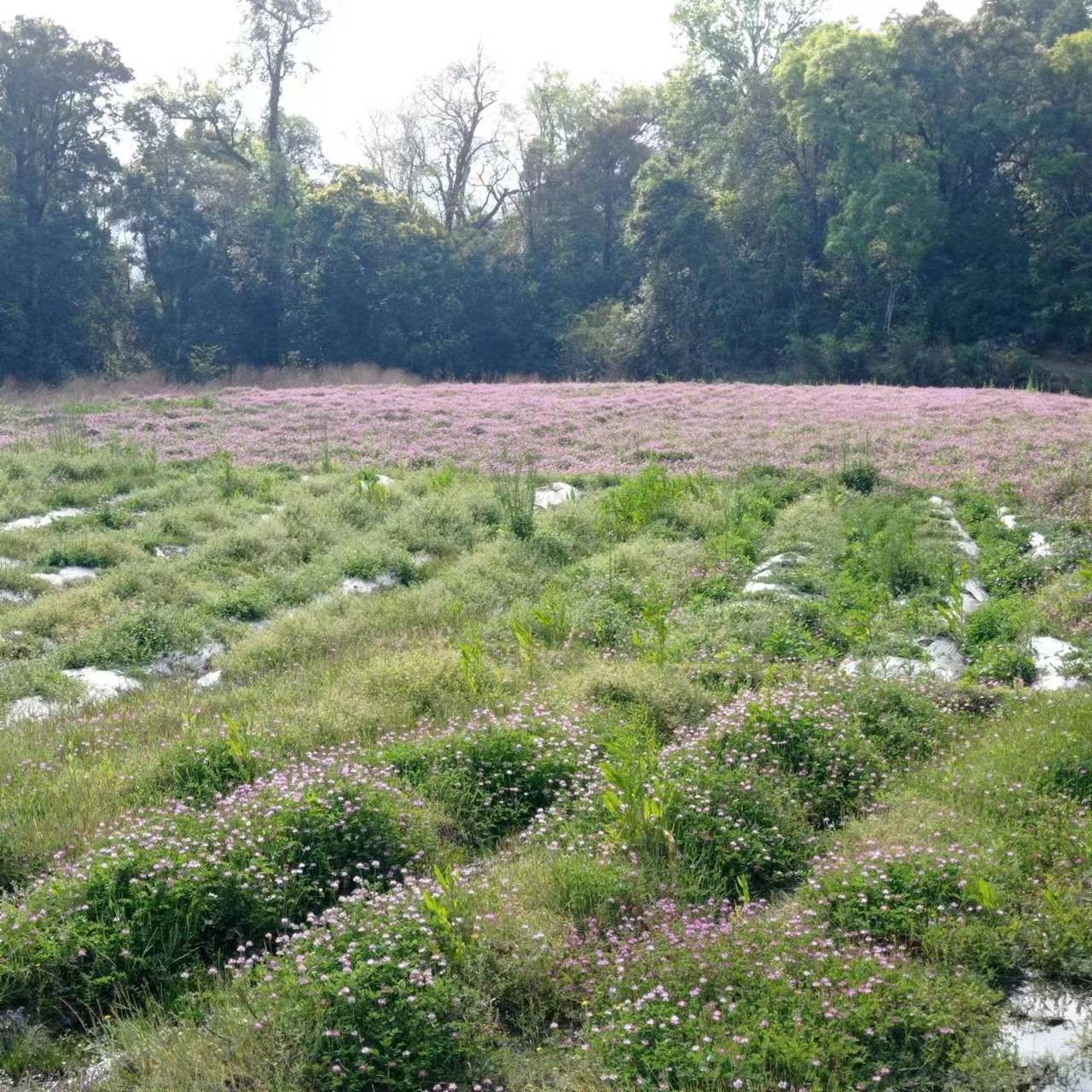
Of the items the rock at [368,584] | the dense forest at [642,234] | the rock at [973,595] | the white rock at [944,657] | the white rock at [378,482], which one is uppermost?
the dense forest at [642,234]

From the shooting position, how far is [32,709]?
24.1 feet

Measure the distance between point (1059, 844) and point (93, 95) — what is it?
41.3m

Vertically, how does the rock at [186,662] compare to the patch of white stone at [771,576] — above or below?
below

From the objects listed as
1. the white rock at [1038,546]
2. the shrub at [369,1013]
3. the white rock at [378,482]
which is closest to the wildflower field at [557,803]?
the shrub at [369,1013]

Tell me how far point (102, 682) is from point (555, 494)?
25.0 feet

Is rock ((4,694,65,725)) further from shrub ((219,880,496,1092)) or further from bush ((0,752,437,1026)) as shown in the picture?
shrub ((219,880,496,1092))

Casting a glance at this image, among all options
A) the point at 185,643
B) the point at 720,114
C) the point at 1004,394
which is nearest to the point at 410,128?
the point at 720,114

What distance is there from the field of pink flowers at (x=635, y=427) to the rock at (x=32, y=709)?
30.5ft

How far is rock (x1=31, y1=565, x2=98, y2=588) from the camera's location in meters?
10.6

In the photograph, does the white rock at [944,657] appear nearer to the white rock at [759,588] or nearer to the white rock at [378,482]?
the white rock at [759,588]

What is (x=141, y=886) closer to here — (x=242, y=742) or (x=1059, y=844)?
(x=242, y=742)

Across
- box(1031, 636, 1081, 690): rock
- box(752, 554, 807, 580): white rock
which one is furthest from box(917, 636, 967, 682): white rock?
box(752, 554, 807, 580): white rock

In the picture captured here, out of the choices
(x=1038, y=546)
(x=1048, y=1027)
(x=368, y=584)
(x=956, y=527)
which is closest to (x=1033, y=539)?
(x=1038, y=546)

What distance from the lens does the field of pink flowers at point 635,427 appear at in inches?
586
